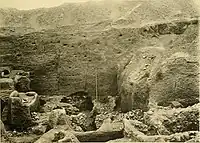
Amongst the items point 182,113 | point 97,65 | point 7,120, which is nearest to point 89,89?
point 97,65

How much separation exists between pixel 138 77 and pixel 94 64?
2.83 ft

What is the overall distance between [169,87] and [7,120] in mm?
1871

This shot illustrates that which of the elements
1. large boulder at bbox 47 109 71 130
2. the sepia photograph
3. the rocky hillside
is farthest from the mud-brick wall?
large boulder at bbox 47 109 71 130

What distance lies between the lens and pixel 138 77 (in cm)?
553

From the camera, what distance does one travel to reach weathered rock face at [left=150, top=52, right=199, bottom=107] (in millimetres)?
4907

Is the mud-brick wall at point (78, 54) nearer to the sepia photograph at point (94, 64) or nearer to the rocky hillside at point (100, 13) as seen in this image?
the sepia photograph at point (94, 64)

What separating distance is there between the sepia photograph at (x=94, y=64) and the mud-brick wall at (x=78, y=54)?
0.5 inches

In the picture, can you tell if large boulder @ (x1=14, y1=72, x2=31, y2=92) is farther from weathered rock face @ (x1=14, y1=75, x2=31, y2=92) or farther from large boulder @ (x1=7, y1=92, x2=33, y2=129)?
large boulder @ (x1=7, y1=92, x2=33, y2=129)

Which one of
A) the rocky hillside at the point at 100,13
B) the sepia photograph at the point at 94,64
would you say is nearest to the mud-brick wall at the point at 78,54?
the sepia photograph at the point at 94,64

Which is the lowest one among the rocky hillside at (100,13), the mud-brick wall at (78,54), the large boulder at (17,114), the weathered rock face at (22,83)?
the large boulder at (17,114)

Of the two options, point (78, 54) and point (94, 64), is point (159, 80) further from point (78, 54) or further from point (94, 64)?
point (78, 54)

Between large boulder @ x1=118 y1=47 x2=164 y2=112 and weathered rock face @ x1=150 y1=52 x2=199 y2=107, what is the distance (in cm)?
17

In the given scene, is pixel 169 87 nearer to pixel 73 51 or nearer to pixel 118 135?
pixel 118 135

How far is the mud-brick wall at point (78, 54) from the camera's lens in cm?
611
